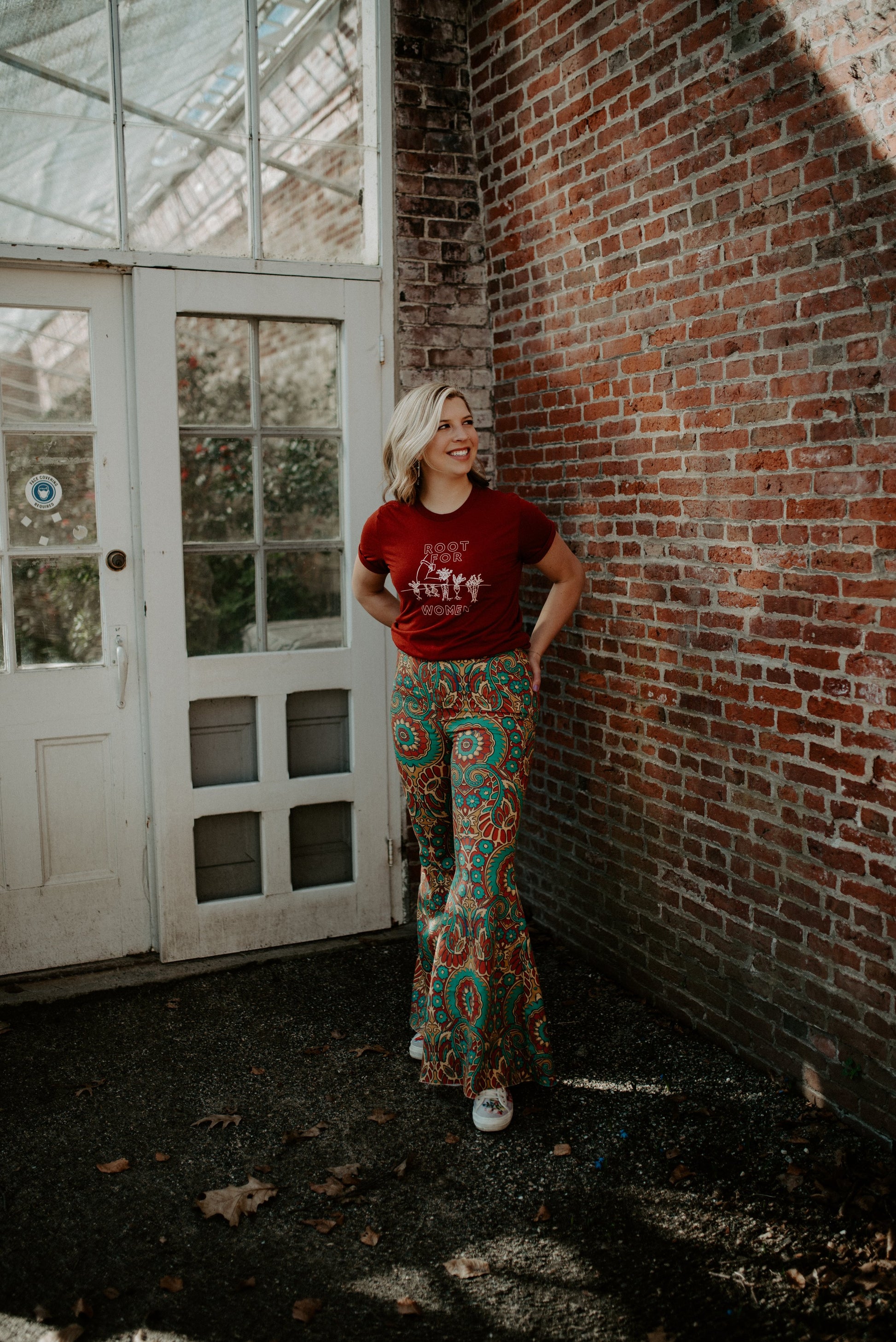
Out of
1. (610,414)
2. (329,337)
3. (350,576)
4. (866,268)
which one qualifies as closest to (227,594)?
(350,576)

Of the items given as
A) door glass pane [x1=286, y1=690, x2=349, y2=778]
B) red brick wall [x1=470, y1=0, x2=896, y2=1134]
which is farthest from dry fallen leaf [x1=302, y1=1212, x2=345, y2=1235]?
door glass pane [x1=286, y1=690, x2=349, y2=778]

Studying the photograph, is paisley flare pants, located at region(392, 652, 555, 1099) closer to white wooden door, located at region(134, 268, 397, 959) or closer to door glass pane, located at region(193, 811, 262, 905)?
white wooden door, located at region(134, 268, 397, 959)

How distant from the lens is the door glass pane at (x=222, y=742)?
424 cm

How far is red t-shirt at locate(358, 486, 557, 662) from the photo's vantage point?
10.5ft

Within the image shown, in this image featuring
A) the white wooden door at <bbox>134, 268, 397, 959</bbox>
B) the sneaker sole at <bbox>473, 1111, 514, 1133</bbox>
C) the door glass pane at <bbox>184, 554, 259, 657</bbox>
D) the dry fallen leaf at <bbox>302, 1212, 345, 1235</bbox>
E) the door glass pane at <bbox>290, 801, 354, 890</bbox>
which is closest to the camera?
the dry fallen leaf at <bbox>302, 1212, 345, 1235</bbox>

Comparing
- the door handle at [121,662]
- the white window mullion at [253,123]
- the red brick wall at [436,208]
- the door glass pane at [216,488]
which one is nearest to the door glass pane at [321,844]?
the door handle at [121,662]

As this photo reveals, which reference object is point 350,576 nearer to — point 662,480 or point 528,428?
point 528,428

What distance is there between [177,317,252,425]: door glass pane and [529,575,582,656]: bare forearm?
1501 millimetres

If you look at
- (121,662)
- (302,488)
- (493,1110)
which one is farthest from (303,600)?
(493,1110)

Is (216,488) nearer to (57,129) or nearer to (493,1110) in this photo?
(57,129)

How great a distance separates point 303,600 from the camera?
4352 mm

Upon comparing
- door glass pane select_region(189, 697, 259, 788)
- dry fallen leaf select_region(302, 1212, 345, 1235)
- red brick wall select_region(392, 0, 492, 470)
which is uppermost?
red brick wall select_region(392, 0, 492, 470)

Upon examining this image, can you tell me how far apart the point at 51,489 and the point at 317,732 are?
1367mm

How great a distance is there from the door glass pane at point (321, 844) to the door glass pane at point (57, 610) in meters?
1.04
